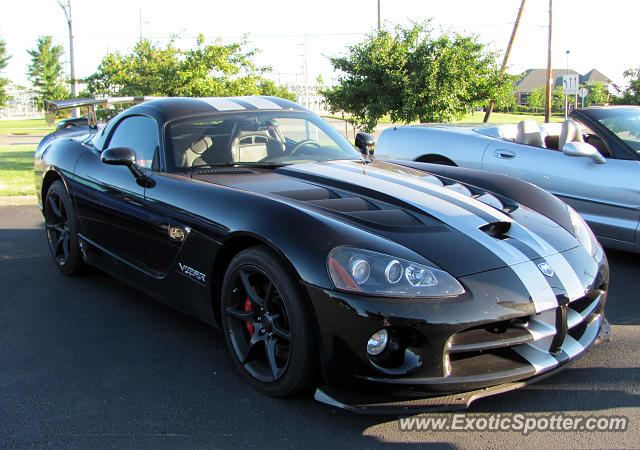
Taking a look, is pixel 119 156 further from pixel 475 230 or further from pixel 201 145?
pixel 475 230

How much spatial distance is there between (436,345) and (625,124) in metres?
3.87

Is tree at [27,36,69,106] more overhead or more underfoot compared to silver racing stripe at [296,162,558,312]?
more overhead

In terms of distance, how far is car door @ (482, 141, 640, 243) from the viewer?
15.3 ft

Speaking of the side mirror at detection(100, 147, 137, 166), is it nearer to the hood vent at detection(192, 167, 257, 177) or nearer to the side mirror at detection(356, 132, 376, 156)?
the hood vent at detection(192, 167, 257, 177)

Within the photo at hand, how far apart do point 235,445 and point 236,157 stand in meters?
1.96

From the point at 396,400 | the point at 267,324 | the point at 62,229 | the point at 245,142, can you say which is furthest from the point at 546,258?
the point at 62,229

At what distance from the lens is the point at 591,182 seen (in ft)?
16.1

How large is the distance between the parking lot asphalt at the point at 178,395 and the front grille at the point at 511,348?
0.27 m

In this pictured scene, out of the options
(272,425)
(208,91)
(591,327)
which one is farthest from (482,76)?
(272,425)

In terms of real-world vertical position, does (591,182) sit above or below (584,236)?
above

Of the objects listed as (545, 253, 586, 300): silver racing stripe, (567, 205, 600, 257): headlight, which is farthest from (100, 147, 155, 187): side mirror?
(567, 205, 600, 257): headlight

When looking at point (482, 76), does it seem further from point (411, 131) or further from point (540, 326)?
point (540, 326)

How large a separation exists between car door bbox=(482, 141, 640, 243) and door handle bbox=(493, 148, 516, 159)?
0.01 meters

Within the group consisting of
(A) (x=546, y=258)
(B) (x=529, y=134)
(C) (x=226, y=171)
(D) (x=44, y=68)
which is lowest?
(A) (x=546, y=258)
